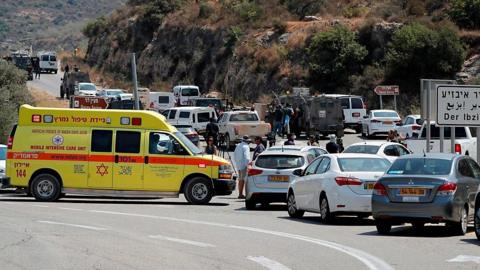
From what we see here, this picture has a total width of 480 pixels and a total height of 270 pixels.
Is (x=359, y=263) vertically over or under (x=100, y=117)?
under

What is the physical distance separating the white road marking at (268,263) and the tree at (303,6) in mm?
70857

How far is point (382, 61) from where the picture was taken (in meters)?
65.1

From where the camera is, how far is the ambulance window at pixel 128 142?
2647cm

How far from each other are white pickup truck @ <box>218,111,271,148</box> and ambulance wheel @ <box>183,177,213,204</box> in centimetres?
Result: 1841

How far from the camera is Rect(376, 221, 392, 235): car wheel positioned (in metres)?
18.7

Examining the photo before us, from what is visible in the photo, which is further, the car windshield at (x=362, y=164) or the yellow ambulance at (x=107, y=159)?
the yellow ambulance at (x=107, y=159)

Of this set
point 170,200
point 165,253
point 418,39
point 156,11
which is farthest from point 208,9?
point 165,253

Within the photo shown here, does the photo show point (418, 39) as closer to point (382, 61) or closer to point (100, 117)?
point (382, 61)

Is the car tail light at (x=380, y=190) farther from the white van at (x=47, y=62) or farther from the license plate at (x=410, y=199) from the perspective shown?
the white van at (x=47, y=62)

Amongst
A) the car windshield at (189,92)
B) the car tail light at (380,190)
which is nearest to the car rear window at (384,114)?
the car windshield at (189,92)

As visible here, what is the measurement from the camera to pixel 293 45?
73.7m

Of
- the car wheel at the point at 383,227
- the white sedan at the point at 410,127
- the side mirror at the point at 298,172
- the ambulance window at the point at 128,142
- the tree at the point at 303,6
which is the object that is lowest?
the car wheel at the point at 383,227

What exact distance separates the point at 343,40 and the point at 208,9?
26.1 metres

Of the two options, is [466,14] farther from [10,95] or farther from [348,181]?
[348,181]
